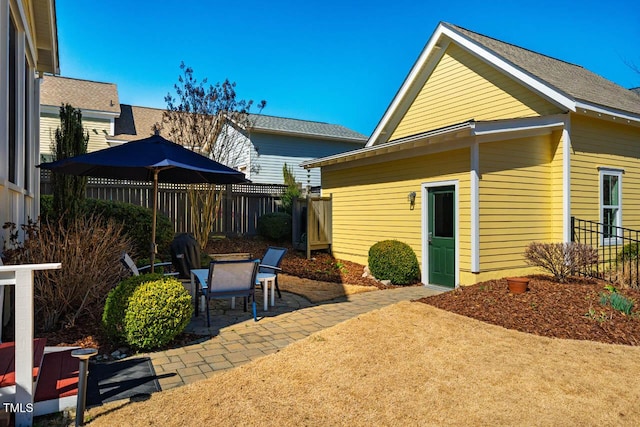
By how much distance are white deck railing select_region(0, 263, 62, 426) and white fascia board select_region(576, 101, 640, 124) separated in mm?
10113

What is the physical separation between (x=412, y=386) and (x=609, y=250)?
30.3ft

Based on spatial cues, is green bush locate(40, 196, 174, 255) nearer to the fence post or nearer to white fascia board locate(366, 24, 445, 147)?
the fence post

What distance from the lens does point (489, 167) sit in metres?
8.32

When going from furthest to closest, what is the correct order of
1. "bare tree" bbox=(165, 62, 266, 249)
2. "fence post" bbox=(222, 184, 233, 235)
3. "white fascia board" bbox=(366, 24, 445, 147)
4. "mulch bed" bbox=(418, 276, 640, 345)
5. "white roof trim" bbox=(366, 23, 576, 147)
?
"fence post" bbox=(222, 184, 233, 235), "bare tree" bbox=(165, 62, 266, 249), "white fascia board" bbox=(366, 24, 445, 147), "white roof trim" bbox=(366, 23, 576, 147), "mulch bed" bbox=(418, 276, 640, 345)

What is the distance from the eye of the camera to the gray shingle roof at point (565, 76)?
10016mm

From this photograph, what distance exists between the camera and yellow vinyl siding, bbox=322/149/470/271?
8508 mm

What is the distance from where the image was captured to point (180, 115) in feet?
44.7

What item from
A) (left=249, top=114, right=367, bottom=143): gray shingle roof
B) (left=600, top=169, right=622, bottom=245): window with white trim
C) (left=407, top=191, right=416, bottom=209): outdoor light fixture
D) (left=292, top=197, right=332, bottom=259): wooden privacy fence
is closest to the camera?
(left=407, top=191, right=416, bottom=209): outdoor light fixture

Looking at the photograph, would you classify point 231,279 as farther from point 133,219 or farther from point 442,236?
point 133,219

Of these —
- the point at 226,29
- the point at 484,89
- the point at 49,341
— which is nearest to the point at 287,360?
the point at 49,341

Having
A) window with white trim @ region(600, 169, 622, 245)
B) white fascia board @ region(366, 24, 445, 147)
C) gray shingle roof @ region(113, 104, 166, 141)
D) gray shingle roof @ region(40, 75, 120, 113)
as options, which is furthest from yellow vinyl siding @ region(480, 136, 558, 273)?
gray shingle roof @ region(40, 75, 120, 113)

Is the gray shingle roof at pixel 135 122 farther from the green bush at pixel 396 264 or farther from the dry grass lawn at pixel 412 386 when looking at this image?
the dry grass lawn at pixel 412 386

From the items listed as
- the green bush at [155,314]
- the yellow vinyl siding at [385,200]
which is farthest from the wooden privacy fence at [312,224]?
the green bush at [155,314]

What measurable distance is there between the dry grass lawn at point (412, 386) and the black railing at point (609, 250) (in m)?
4.21
